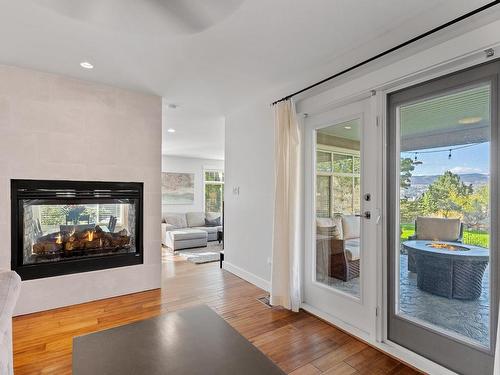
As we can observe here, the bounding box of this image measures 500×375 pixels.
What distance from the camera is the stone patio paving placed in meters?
1.67

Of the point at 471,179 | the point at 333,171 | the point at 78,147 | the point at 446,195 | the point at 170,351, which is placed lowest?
the point at 170,351

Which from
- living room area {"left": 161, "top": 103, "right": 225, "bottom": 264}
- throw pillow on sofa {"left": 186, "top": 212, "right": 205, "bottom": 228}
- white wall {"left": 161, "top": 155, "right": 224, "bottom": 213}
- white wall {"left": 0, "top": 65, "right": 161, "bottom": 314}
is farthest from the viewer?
white wall {"left": 161, "top": 155, "right": 224, "bottom": 213}

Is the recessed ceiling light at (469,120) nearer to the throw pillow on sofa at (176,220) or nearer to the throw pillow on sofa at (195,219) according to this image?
the throw pillow on sofa at (176,220)

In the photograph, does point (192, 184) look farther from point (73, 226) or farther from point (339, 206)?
point (339, 206)

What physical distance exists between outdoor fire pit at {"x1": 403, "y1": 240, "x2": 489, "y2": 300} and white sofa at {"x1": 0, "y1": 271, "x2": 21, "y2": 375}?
7.98 ft

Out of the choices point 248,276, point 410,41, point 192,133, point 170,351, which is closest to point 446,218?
point 410,41

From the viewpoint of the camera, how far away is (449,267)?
6.06 ft

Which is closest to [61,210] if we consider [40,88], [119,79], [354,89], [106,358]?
[40,88]

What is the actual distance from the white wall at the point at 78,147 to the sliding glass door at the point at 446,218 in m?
2.71

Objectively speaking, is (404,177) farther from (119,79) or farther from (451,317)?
(119,79)

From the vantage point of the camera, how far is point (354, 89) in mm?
2330

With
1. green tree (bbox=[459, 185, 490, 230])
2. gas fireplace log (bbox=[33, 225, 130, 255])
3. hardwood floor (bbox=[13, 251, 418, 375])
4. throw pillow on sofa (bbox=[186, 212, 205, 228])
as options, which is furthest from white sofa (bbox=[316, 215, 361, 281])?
throw pillow on sofa (bbox=[186, 212, 205, 228])

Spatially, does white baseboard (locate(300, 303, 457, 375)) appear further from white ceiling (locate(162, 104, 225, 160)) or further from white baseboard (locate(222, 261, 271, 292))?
white ceiling (locate(162, 104, 225, 160))

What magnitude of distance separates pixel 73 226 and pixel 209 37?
8.26ft
